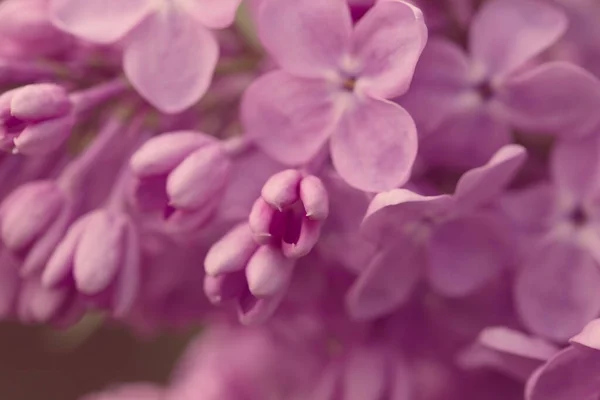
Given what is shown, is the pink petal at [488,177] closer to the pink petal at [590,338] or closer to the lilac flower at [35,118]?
the pink petal at [590,338]

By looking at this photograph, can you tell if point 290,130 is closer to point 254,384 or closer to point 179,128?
point 179,128

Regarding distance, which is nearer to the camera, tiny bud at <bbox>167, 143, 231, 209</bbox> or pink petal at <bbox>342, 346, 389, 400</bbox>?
tiny bud at <bbox>167, 143, 231, 209</bbox>

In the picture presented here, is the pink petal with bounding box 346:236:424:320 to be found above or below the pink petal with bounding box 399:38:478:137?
below

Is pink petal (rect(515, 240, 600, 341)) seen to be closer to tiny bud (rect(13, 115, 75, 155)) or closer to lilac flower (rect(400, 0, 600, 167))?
lilac flower (rect(400, 0, 600, 167))

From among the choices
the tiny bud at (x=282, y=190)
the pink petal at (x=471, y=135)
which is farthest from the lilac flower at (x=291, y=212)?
the pink petal at (x=471, y=135)

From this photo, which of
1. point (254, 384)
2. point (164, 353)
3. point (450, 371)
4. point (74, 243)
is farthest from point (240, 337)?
point (164, 353)

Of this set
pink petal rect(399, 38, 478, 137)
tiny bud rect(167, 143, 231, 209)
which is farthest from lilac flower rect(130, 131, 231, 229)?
pink petal rect(399, 38, 478, 137)

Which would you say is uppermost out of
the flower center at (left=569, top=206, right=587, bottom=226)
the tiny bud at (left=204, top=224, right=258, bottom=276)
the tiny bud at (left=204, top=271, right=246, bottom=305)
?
the tiny bud at (left=204, top=224, right=258, bottom=276)
